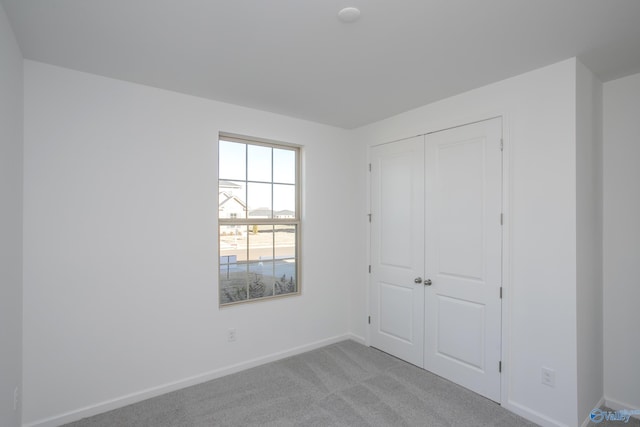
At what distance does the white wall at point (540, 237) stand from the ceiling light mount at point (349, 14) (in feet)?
4.94

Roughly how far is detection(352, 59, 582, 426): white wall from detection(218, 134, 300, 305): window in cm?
206

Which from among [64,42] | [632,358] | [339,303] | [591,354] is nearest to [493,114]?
[591,354]

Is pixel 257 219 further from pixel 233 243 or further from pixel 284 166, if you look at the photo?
pixel 284 166

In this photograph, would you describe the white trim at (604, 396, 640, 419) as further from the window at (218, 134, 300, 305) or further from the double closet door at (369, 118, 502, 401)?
the window at (218, 134, 300, 305)

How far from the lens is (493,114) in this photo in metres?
2.59

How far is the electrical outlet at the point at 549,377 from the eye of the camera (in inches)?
88.1

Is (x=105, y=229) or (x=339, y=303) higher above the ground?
(x=105, y=229)

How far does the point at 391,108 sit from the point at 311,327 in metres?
2.54

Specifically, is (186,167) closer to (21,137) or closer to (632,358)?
(21,137)

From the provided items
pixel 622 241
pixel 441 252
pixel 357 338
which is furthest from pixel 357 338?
pixel 622 241

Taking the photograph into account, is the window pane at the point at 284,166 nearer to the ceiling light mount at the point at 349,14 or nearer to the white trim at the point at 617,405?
the ceiling light mount at the point at 349,14

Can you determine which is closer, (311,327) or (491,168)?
(491,168)

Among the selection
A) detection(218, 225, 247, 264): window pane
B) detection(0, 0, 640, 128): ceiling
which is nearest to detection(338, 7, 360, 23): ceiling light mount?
detection(0, 0, 640, 128): ceiling

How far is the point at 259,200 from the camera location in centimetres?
341
